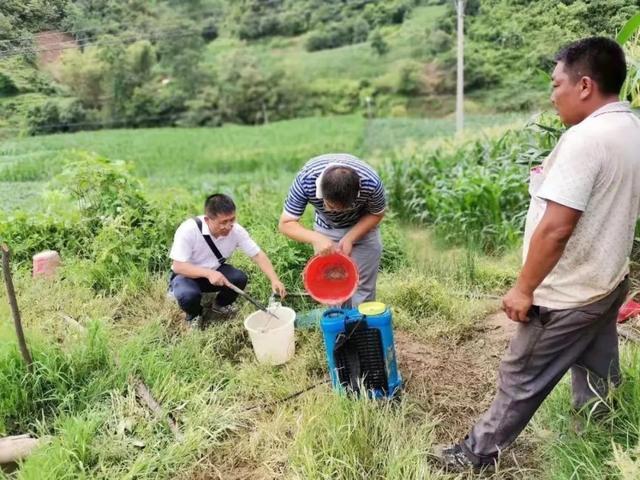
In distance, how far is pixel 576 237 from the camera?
1.65 meters

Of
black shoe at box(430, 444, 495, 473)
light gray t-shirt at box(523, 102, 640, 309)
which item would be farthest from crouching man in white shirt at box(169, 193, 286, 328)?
light gray t-shirt at box(523, 102, 640, 309)

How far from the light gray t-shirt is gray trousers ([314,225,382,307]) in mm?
1244

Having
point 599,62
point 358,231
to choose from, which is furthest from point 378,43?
point 599,62

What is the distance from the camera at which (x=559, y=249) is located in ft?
5.21

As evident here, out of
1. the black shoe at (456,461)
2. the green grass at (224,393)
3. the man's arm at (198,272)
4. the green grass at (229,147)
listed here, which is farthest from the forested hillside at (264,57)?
the black shoe at (456,461)

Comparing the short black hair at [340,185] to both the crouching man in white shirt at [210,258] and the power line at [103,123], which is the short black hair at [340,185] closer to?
the crouching man in white shirt at [210,258]

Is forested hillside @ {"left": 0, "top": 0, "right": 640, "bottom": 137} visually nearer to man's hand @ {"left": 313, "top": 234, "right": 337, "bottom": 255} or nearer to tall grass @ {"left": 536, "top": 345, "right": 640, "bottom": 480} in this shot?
man's hand @ {"left": 313, "top": 234, "right": 337, "bottom": 255}

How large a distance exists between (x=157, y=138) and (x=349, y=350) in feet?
51.9

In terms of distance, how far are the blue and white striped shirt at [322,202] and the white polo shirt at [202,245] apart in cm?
60

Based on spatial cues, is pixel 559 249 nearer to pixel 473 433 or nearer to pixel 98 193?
pixel 473 433

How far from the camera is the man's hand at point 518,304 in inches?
67.9

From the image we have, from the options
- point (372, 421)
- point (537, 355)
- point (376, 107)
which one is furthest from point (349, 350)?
point (376, 107)

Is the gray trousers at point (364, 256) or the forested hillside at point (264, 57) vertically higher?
the forested hillside at point (264, 57)

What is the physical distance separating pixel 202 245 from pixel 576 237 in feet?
7.43
